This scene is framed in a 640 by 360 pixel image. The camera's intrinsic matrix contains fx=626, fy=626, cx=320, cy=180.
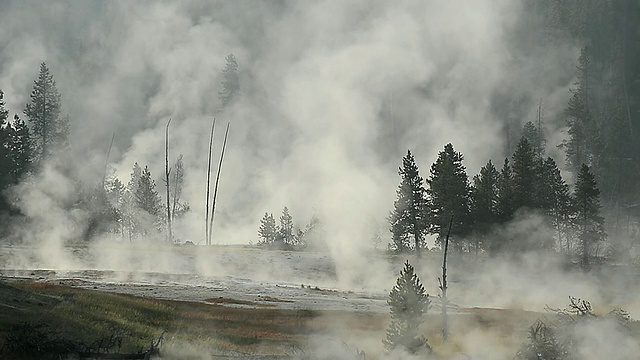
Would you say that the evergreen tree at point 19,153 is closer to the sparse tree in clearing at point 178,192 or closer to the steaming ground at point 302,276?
the steaming ground at point 302,276

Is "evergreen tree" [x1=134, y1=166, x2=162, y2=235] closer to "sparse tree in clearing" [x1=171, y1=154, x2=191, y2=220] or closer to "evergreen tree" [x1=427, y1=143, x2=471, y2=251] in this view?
"sparse tree in clearing" [x1=171, y1=154, x2=191, y2=220]

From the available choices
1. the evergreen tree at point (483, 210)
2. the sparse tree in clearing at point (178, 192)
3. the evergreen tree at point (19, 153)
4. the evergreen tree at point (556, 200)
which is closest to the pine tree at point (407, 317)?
the evergreen tree at point (483, 210)

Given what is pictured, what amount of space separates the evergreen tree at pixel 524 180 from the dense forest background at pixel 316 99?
1725 cm

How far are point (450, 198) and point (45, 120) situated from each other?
56799mm

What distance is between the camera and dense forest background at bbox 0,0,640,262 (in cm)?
9012

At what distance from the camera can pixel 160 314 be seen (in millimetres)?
30516

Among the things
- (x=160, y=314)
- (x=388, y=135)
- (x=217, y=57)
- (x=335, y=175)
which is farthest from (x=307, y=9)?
(x=160, y=314)

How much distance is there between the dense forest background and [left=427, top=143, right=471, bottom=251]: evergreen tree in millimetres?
9371

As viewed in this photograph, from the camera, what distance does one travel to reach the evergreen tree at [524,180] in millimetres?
62656

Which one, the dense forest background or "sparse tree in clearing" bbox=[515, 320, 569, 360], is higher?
the dense forest background

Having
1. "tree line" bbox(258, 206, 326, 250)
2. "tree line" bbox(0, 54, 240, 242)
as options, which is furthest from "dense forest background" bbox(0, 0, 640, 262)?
"tree line" bbox(258, 206, 326, 250)

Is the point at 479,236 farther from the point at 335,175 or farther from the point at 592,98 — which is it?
the point at 592,98

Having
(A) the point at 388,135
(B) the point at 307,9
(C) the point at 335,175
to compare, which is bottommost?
(C) the point at 335,175

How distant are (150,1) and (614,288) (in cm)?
14614
